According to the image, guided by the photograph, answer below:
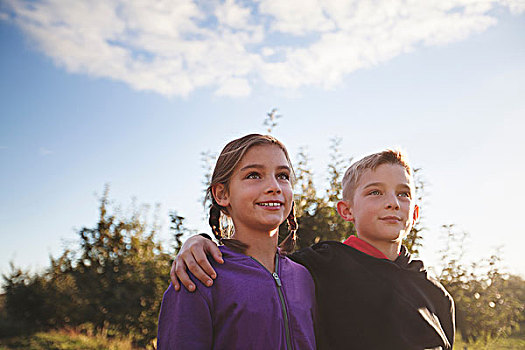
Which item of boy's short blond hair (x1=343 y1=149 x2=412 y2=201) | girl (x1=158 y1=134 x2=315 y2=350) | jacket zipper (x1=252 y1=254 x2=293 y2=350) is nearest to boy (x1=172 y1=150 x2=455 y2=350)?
boy's short blond hair (x1=343 y1=149 x2=412 y2=201)

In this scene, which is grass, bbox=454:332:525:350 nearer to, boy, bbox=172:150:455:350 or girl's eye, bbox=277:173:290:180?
boy, bbox=172:150:455:350

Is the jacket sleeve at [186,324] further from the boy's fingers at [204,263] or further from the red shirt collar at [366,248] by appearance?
the red shirt collar at [366,248]

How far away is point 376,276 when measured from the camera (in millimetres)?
2258

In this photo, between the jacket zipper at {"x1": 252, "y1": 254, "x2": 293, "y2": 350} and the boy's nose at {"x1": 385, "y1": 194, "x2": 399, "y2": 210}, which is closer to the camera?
the jacket zipper at {"x1": 252, "y1": 254, "x2": 293, "y2": 350}

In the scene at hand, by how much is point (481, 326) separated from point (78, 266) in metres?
7.08

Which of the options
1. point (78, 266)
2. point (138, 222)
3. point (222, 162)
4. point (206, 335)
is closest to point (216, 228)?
point (222, 162)

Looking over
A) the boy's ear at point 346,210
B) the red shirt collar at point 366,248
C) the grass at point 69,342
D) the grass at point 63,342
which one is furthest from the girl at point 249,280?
the grass at point 63,342

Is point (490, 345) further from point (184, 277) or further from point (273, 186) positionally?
point (184, 277)

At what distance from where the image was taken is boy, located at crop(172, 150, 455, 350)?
2111 mm

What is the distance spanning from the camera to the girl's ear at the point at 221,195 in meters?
2.16

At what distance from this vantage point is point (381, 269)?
2295 millimetres

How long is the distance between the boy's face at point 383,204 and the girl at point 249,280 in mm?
461

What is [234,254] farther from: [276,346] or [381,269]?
[381,269]

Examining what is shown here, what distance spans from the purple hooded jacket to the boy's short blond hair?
0.83 meters
